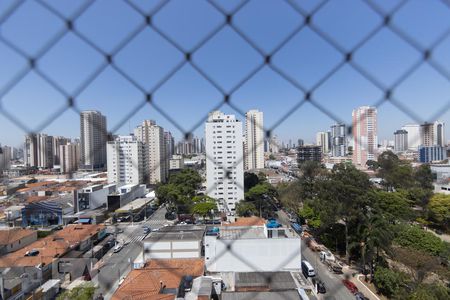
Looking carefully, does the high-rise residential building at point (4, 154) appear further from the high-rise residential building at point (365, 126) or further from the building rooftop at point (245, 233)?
the building rooftop at point (245, 233)

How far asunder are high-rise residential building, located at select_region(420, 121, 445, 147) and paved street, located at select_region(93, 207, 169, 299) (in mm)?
3859

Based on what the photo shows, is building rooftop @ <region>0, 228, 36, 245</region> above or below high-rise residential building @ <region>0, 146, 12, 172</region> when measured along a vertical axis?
below

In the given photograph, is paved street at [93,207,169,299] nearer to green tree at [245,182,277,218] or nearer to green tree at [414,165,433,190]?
green tree at [245,182,277,218]

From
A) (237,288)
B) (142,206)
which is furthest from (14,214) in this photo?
(237,288)

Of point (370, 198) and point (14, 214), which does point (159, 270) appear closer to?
point (370, 198)

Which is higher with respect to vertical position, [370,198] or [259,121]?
[259,121]

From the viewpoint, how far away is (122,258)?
659 centimetres

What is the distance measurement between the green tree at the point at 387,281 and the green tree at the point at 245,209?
5077mm

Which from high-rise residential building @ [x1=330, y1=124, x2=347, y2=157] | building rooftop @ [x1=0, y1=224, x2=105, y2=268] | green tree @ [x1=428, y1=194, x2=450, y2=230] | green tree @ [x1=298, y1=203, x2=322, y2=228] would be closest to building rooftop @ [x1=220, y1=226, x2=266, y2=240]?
green tree @ [x1=298, y1=203, x2=322, y2=228]

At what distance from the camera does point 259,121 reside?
101 centimetres

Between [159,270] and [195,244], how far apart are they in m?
1.70

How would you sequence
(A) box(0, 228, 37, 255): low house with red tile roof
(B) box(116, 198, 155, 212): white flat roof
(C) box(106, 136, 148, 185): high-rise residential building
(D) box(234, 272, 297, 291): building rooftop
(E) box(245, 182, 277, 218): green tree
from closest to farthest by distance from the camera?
(C) box(106, 136, 148, 185): high-rise residential building, (D) box(234, 272, 297, 291): building rooftop, (A) box(0, 228, 37, 255): low house with red tile roof, (B) box(116, 198, 155, 212): white flat roof, (E) box(245, 182, 277, 218): green tree

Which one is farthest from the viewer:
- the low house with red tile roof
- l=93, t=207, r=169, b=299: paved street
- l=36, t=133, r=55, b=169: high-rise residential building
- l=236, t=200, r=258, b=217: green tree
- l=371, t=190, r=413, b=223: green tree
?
l=236, t=200, r=258, b=217: green tree

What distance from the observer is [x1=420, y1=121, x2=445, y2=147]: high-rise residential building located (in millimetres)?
855
